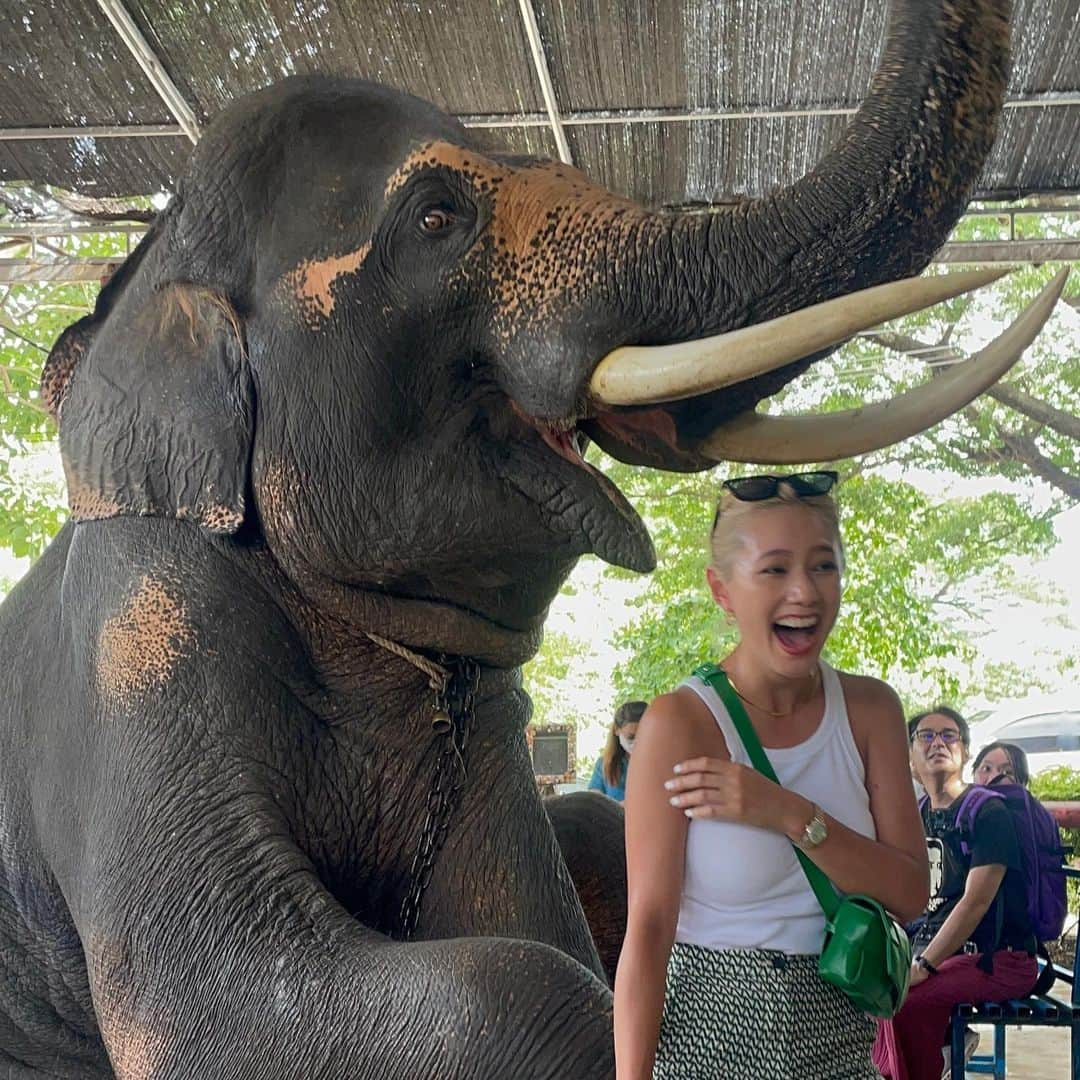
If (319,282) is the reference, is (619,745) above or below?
above

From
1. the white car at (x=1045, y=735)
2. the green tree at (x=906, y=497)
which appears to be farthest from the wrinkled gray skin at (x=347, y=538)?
the white car at (x=1045, y=735)

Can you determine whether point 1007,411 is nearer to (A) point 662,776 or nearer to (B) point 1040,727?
(B) point 1040,727

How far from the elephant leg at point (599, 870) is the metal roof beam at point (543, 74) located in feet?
5.80

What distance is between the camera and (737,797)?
1.70m

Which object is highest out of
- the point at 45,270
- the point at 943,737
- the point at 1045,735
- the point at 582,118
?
the point at 1045,735

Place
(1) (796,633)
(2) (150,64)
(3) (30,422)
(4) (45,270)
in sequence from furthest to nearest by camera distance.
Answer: (3) (30,422), (4) (45,270), (2) (150,64), (1) (796,633)

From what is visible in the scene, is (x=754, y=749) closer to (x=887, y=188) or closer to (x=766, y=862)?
(x=766, y=862)

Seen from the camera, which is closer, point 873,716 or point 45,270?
point 873,716

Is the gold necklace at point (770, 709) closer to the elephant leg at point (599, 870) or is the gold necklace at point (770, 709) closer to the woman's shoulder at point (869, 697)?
the woman's shoulder at point (869, 697)

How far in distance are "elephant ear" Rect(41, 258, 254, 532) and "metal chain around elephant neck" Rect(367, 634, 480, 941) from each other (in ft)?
0.98

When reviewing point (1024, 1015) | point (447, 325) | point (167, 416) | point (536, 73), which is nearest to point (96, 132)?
point (536, 73)

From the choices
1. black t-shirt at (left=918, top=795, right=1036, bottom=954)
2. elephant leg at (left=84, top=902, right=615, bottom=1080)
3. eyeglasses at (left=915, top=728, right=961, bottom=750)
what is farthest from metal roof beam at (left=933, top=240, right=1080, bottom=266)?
elephant leg at (left=84, top=902, right=615, bottom=1080)

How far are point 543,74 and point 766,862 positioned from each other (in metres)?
2.93

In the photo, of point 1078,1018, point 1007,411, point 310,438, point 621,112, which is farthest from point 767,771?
point 1007,411
